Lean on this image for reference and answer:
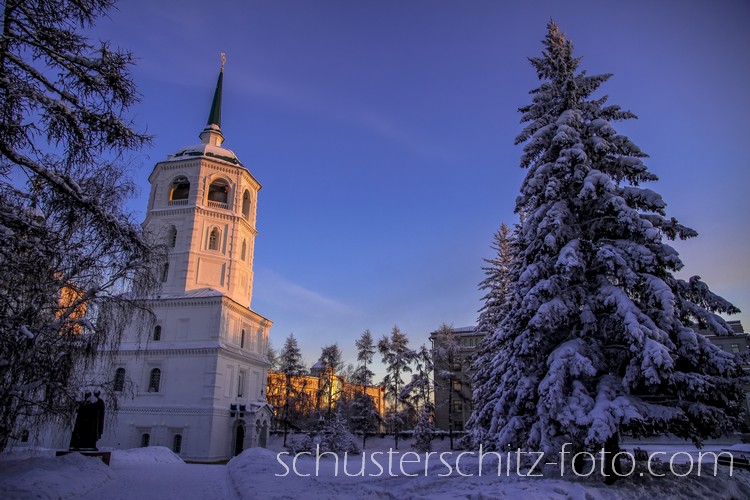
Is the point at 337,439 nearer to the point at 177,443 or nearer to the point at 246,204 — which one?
the point at 177,443

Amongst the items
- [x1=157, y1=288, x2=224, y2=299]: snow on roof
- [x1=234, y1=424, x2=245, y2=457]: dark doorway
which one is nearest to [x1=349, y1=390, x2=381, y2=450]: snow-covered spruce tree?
[x1=234, y1=424, x2=245, y2=457]: dark doorway

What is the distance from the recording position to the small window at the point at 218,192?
39.3 meters

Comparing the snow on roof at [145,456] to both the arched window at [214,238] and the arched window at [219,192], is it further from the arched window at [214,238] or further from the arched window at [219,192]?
the arched window at [219,192]

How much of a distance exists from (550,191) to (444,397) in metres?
51.8

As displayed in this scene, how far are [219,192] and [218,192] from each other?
3.1 inches

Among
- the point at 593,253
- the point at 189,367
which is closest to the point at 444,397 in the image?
the point at 189,367

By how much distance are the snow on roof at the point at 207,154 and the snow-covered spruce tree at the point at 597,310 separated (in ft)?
99.8

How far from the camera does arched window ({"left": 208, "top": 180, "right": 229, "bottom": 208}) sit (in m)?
39.2

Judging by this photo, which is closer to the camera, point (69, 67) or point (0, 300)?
point (69, 67)

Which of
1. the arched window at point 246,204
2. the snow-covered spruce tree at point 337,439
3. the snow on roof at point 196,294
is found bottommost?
the snow-covered spruce tree at point 337,439

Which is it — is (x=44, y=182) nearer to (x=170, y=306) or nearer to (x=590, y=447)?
(x=590, y=447)

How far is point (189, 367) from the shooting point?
32969mm

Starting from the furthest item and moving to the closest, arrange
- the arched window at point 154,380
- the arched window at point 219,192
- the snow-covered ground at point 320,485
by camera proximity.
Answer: the arched window at point 219,192 < the arched window at point 154,380 < the snow-covered ground at point 320,485

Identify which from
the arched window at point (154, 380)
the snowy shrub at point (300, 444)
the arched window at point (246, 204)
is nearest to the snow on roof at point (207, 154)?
the arched window at point (246, 204)
